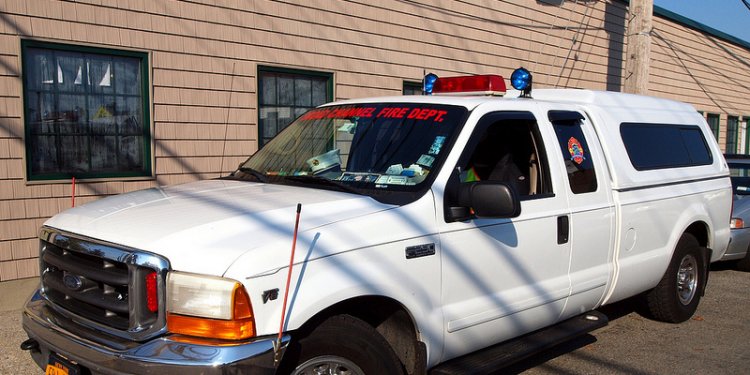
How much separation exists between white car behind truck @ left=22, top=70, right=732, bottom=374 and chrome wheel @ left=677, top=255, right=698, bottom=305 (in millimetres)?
549

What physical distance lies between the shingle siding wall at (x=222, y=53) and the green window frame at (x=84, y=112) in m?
0.11

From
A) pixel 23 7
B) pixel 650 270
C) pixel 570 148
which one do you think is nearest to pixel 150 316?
pixel 570 148

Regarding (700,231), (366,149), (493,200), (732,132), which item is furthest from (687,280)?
(732,132)

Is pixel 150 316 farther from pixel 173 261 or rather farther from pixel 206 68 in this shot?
pixel 206 68

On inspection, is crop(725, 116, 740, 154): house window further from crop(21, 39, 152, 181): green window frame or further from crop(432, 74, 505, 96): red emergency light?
crop(21, 39, 152, 181): green window frame

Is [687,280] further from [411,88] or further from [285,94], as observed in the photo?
[411,88]

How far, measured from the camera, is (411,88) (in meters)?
10.1

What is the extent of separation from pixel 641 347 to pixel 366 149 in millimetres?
2895

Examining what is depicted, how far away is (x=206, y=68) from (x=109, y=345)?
531 cm

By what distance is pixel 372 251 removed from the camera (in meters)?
3.13

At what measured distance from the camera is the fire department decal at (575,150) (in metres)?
4.47

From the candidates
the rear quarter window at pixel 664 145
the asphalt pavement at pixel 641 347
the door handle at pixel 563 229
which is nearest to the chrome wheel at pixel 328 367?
the door handle at pixel 563 229

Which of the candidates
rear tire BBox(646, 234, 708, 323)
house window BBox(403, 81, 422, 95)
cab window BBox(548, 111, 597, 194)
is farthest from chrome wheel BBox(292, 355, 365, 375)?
house window BBox(403, 81, 422, 95)

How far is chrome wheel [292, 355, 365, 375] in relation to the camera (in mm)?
2852
